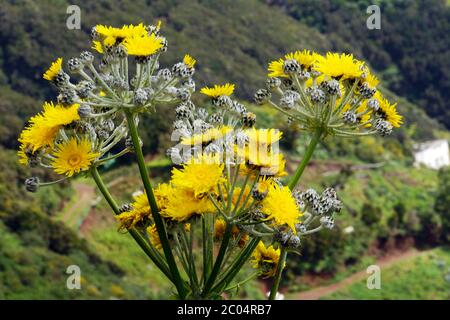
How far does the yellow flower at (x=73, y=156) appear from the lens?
14.1 ft

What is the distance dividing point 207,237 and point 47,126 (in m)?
1.14

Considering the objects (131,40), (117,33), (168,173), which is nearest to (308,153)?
(131,40)

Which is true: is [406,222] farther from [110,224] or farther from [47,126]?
[47,126]

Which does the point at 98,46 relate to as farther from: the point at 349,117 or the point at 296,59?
the point at 349,117

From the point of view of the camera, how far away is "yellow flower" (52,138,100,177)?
4.31 metres

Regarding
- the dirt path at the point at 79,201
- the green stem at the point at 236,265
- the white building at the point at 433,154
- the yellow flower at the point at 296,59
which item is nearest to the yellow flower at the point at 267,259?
the green stem at the point at 236,265

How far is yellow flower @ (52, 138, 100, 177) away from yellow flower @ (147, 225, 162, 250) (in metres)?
0.64

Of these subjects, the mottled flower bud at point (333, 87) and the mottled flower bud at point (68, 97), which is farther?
the mottled flower bud at point (333, 87)

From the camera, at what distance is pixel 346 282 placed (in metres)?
48.9

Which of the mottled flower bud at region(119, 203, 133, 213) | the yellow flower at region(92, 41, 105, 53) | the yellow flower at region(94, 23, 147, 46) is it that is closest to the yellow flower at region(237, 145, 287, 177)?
the mottled flower bud at region(119, 203, 133, 213)

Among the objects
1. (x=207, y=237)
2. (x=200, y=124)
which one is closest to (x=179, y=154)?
(x=200, y=124)

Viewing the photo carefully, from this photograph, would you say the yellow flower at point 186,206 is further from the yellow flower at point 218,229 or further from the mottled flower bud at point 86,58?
the mottled flower bud at point 86,58

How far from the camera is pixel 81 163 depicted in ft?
14.2

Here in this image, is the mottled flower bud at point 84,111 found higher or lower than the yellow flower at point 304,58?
lower
